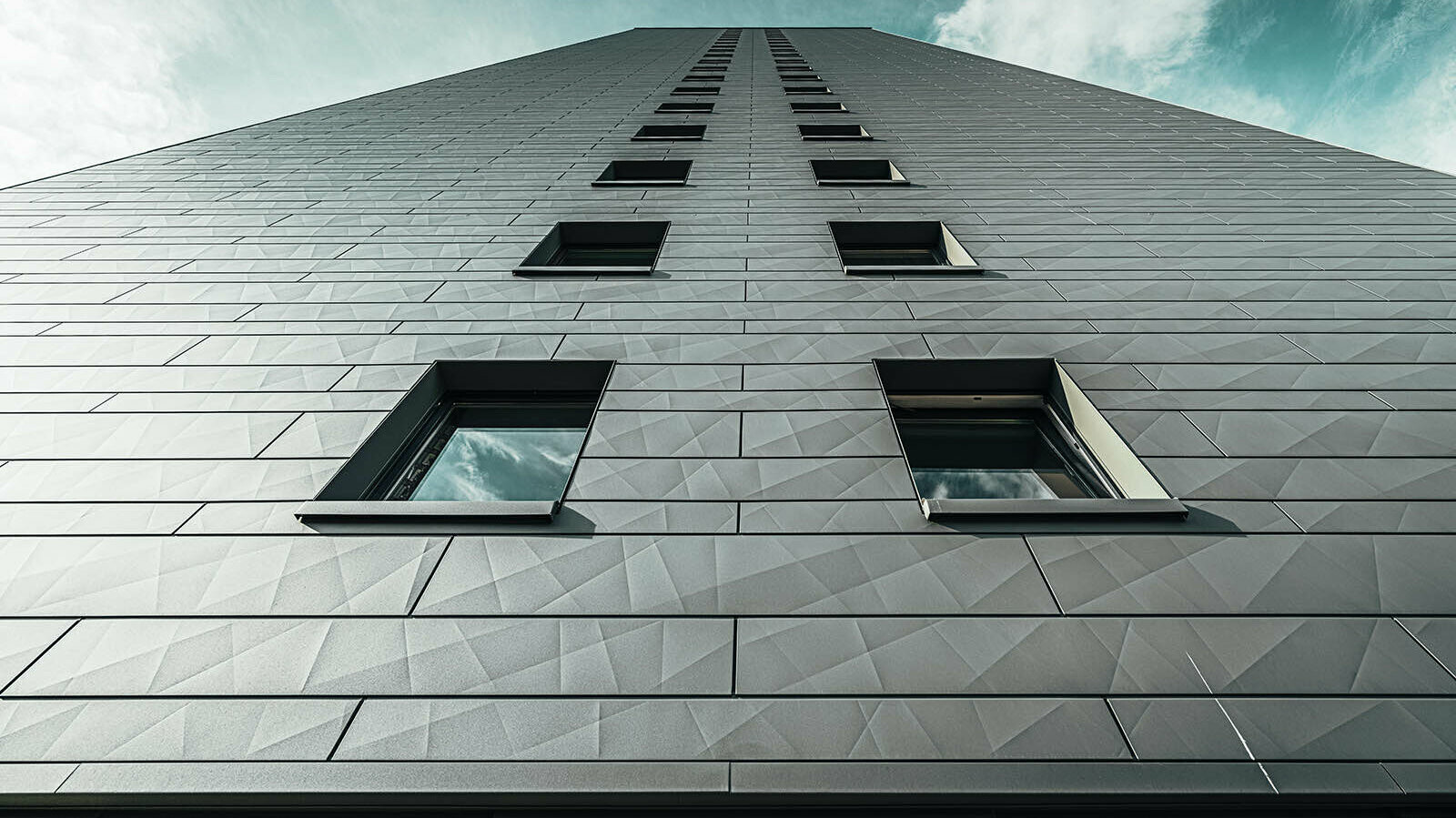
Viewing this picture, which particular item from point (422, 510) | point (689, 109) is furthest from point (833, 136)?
point (422, 510)

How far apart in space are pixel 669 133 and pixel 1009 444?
34.2 ft

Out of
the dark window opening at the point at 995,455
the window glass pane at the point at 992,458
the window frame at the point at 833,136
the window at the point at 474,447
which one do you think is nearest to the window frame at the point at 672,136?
the window frame at the point at 833,136

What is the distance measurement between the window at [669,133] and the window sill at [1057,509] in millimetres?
10343

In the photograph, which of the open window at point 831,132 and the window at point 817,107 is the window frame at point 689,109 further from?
the open window at point 831,132

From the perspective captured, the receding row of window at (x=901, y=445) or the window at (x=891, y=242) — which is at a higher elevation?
the window at (x=891, y=242)

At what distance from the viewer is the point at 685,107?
14695mm

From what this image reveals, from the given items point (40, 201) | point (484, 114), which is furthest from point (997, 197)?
point (40, 201)

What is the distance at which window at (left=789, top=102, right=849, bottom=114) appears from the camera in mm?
14133

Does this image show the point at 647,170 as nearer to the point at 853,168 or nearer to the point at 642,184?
the point at 642,184

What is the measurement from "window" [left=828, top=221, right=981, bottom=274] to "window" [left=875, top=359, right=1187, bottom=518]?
3051 mm

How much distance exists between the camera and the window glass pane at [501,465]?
4523 millimetres

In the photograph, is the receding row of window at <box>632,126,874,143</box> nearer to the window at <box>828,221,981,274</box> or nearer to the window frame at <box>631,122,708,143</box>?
the window frame at <box>631,122,708,143</box>

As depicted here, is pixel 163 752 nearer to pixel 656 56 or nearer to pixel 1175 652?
pixel 1175 652

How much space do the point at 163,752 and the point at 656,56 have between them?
2547 centimetres
